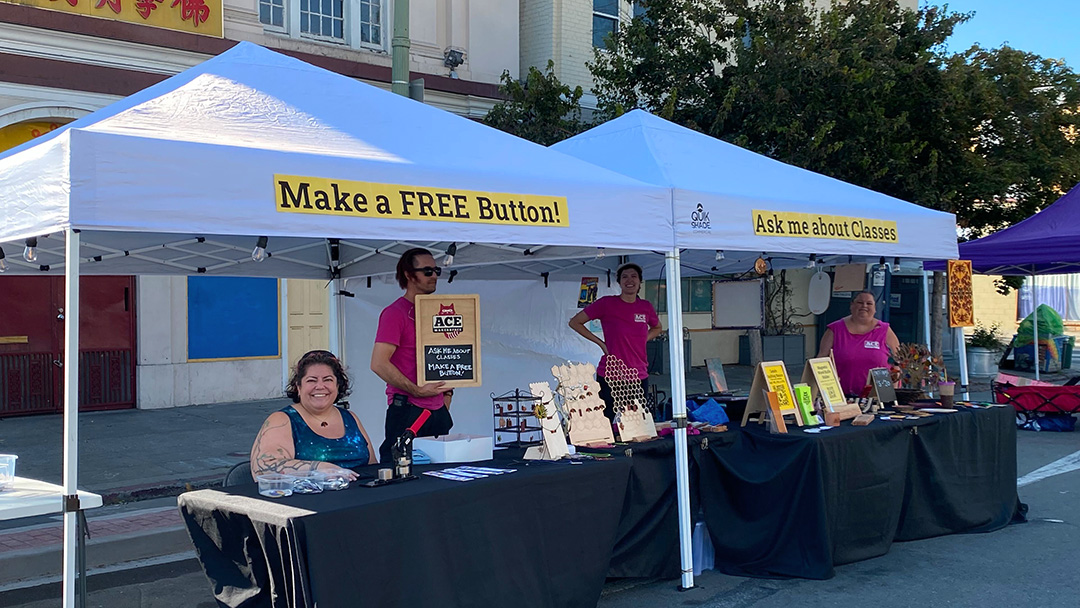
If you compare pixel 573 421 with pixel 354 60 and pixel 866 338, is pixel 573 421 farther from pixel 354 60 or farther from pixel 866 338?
pixel 354 60

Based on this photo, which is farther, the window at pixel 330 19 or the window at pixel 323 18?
the window at pixel 323 18

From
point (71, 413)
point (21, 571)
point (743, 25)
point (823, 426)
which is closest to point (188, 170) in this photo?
point (71, 413)

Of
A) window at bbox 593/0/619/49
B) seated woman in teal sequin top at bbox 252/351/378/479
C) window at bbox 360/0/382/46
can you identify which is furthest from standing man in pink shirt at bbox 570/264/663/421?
Answer: window at bbox 593/0/619/49

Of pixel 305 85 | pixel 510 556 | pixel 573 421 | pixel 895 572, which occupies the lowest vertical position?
pixel 895 572

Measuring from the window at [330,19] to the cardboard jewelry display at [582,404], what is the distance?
31.4ft

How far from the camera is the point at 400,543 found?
378 centimetres

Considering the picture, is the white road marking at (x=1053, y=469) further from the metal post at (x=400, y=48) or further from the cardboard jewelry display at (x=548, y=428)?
the metal post at (x=400, y=48)

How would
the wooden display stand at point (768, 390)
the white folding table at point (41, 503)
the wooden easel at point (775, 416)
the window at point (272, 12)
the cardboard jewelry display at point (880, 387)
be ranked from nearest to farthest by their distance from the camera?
the white folding table at point (41, 503) → the wooden easel at point (775, 416) → the wooden display stand at point (768, 390) → the cardboard jewelry display at point (880, 387) → the window at point (272, 12)

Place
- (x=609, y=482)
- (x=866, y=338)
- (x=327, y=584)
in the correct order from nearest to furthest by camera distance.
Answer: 1. (x=327, y=584)
2. (x=609, y=482)
3. (x=866, y=338)

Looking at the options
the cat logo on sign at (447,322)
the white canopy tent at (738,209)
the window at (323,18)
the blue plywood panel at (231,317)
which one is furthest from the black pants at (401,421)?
the window at (323,18)

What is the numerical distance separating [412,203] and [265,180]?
662mm

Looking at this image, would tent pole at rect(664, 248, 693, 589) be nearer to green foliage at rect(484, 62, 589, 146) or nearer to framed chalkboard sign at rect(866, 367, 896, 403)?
framed chalkboard sign at rect(866, 367, 896, 403)

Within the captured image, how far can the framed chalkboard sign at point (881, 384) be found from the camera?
6.74m

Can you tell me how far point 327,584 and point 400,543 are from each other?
14.2 inches
